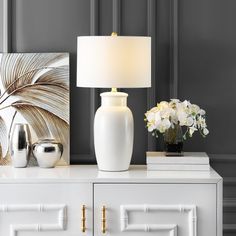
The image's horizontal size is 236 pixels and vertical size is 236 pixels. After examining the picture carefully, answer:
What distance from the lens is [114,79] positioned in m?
2.46

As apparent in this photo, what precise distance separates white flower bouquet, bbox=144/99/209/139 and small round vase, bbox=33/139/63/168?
42cm

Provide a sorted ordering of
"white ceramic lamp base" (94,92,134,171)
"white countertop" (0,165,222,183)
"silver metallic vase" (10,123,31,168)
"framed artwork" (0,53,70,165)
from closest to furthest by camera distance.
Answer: "white countertop" (0,165,222,183) < "white ceramic lamp base" (94,92,134,171) < "silver metallic vase" (10,123,31,168) < "framed artwork" (0,53,70,165)

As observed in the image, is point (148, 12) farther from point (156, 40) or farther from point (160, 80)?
point (160, 80)

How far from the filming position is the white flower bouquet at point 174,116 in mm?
2555

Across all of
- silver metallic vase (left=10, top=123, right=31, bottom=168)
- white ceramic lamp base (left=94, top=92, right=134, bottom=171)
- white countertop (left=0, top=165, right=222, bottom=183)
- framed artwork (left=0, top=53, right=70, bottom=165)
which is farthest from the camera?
framed artwork (left=0, top=53, right=70, bottom=165)

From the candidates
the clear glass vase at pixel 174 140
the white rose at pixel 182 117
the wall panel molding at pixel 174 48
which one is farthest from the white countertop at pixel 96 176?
the wall panel molding at pixel 174 48

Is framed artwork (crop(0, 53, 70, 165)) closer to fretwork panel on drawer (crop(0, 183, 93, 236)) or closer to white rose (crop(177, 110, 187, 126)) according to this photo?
fretwork panel on drawer (crop(0, 183, 93, 236))

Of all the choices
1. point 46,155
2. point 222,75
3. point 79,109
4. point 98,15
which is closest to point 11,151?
point 46,155

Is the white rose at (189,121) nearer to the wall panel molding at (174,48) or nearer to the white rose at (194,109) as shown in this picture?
the white rose at (194,109)

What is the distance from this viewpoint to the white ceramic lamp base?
2523 mm

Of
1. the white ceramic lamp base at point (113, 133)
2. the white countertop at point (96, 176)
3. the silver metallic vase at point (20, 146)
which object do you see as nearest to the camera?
the white countertop at point (96, 176)

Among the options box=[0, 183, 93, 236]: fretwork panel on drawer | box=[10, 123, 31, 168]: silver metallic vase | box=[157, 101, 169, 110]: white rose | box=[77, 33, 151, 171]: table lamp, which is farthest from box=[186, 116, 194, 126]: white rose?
box=[10, 123, 31, 168]: silver metallic vase

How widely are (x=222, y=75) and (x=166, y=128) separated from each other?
43cm

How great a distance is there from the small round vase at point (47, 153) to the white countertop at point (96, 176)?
3 cm
